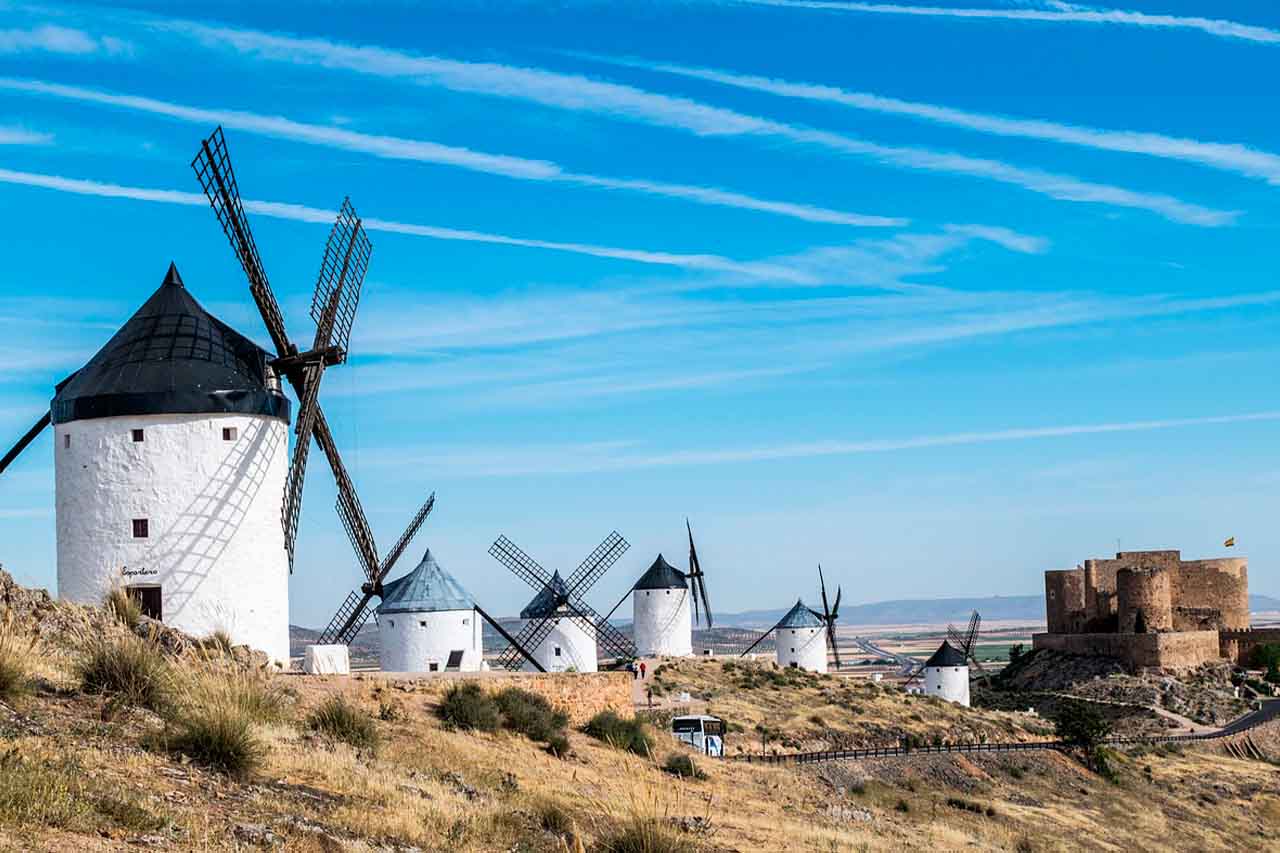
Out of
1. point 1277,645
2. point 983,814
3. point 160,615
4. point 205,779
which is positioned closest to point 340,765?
point 205,779

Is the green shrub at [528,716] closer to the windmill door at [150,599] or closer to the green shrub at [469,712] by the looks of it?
the green shrub at [469,712]

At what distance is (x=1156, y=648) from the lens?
193 ft

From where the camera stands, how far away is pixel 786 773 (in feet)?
81.1

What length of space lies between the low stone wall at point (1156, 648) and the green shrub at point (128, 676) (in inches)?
2101

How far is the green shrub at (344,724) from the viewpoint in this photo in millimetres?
15000

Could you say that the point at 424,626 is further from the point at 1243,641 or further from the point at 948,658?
the point at 1243,641

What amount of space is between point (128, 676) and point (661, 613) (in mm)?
40591

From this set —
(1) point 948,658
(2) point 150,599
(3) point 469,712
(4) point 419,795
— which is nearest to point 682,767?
(3) point 469,712

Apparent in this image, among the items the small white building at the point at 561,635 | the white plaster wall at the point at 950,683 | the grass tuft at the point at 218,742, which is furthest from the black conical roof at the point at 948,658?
the grass tuft at the point at 218,742

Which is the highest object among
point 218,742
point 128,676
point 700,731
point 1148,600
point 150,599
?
point 150,599

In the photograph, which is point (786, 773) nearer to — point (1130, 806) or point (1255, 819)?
point (1130, 806)

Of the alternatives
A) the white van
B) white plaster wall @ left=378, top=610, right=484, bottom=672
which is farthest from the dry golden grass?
white plaster wall @ left=378, top=610, right=484, bottom=672

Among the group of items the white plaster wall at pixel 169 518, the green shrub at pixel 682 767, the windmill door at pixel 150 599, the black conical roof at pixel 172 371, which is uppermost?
the black conical roof at pixel 172 371

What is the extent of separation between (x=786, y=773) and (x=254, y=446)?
432 inches
